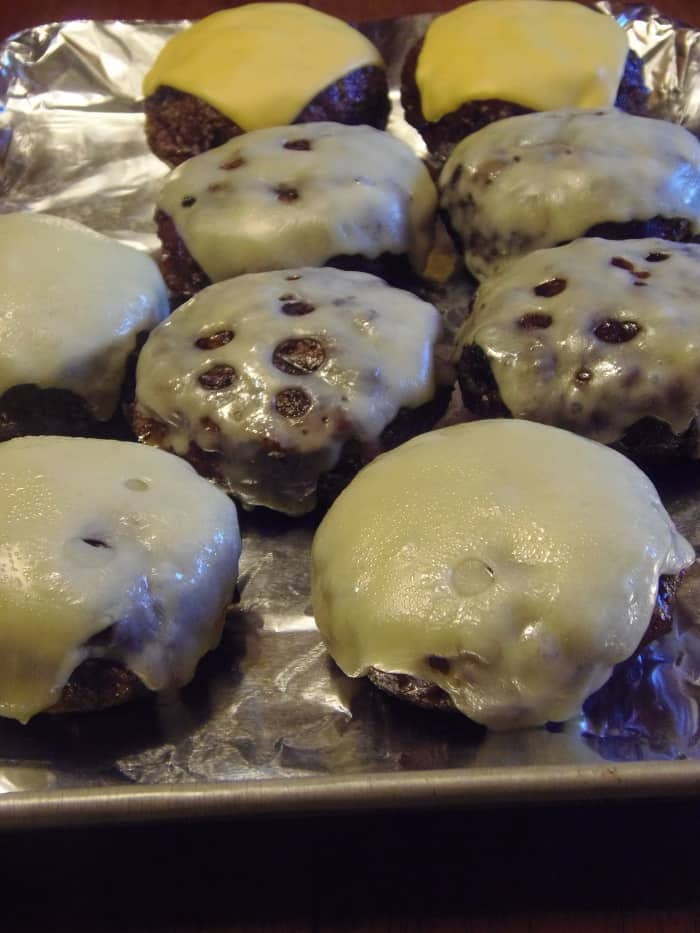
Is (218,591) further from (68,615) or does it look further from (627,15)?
(627,15)

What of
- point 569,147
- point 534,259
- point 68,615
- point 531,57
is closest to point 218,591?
point 68,615

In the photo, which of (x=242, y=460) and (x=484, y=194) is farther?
(x=484, y=194)

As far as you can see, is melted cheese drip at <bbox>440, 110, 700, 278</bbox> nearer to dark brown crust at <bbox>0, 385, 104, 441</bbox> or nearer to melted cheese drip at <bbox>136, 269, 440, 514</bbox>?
melted cheese drip at <bbox>136, 269, 440, 514</bbox>

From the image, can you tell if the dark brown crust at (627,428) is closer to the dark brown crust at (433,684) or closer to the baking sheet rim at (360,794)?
the dark brown crust at (433,684)

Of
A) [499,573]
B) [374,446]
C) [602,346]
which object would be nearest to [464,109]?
[602,346]

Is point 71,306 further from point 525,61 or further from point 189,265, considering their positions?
point 525,61
